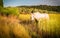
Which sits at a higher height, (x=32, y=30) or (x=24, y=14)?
(x=24, y=14)

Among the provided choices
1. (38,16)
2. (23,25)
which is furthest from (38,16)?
(23,25)

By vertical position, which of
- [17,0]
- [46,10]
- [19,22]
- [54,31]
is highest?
[17,0]

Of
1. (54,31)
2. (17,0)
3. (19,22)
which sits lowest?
(54,31)

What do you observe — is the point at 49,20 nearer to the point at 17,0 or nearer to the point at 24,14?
the point at 24,14

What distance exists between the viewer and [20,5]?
165cm

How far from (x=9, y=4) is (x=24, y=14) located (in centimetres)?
→ 23

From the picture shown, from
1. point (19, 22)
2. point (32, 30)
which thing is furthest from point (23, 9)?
point (32, 30)

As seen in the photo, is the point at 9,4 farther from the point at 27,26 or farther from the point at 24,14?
the point at 27,26

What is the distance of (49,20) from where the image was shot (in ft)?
5.38

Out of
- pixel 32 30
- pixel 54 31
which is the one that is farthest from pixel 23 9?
pixel 54 31

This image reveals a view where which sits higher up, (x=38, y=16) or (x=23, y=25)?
(x=38, y=16)

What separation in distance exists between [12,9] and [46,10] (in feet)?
1.44

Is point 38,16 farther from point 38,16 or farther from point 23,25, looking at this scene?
point 23,25

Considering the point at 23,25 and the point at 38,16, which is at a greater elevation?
the point at 38,16
